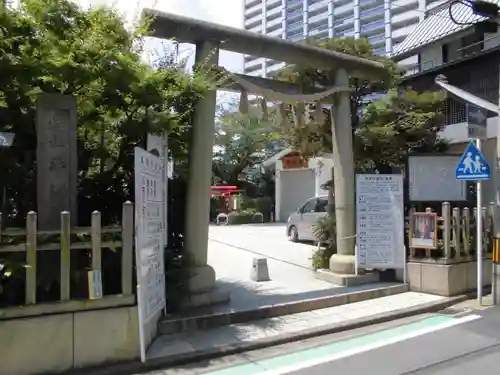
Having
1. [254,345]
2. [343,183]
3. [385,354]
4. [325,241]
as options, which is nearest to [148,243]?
[254,345]

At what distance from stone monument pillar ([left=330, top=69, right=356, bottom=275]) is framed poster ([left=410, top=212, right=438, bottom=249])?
108 centimetres

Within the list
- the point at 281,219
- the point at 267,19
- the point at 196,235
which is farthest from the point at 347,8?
the point at 196,235

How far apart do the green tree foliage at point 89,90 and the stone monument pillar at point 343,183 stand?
11.6 feet

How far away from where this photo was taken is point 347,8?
8100 cm

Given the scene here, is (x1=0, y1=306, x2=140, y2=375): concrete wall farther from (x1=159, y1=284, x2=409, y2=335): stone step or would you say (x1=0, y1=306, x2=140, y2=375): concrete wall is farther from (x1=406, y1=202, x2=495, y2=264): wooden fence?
(x1=406, y1=202, x2=495, y2=264): wooden fence

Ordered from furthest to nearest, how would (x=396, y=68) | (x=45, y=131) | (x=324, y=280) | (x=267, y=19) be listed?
(x=267, y=19), (x=396, y=68), (x=324, y=280), (x=45, y=131)

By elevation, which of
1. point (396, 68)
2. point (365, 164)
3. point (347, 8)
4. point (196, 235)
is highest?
point (347, 8)

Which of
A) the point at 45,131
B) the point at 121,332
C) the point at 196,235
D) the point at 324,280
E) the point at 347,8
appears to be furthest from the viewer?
the point at 347,8

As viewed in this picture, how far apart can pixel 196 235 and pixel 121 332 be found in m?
2.14

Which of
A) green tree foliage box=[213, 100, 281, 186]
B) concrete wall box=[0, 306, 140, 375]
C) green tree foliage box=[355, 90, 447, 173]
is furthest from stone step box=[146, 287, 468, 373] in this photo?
green tree foliage box=[213, 100, 281, 186]

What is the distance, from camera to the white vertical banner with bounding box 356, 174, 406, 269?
8.84 metres

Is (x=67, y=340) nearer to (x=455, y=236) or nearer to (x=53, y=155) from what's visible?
(x=53, y=155)

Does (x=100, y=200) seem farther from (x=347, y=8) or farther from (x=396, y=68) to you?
(x=347, y=8)

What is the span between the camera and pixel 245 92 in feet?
25.8
